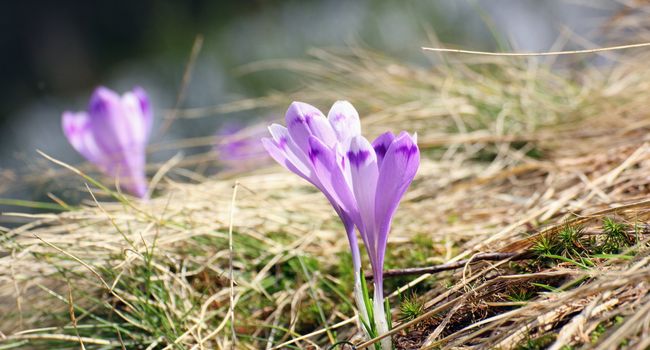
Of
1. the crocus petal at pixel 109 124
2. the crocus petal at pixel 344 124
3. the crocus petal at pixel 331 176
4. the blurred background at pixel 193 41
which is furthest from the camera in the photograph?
the blurred background at pixel 193 41

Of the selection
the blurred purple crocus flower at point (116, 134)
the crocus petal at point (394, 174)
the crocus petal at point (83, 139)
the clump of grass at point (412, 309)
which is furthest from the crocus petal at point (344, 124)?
the crocus petal at point (83, 139)

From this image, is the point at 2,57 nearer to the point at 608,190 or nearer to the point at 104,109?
the point at 104,109

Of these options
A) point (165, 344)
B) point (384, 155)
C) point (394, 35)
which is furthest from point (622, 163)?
point (394, 35)

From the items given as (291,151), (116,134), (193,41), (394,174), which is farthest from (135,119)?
(193,41)

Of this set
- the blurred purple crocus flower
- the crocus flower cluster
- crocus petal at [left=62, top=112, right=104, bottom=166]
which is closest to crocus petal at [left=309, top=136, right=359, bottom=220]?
the crocus flower cluster

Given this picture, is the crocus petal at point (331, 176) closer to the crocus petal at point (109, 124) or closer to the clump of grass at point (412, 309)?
the clump of grass at point (412, 309)

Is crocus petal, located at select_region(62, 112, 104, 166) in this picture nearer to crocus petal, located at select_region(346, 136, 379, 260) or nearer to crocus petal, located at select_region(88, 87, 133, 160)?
crocus petal, located at select_region(88, 87, 133, 160)

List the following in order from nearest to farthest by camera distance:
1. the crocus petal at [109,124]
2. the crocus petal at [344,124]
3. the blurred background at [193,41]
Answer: the crocus petal at [344,124], the crocus petal at [109,124], the blurred background at [193,41]
